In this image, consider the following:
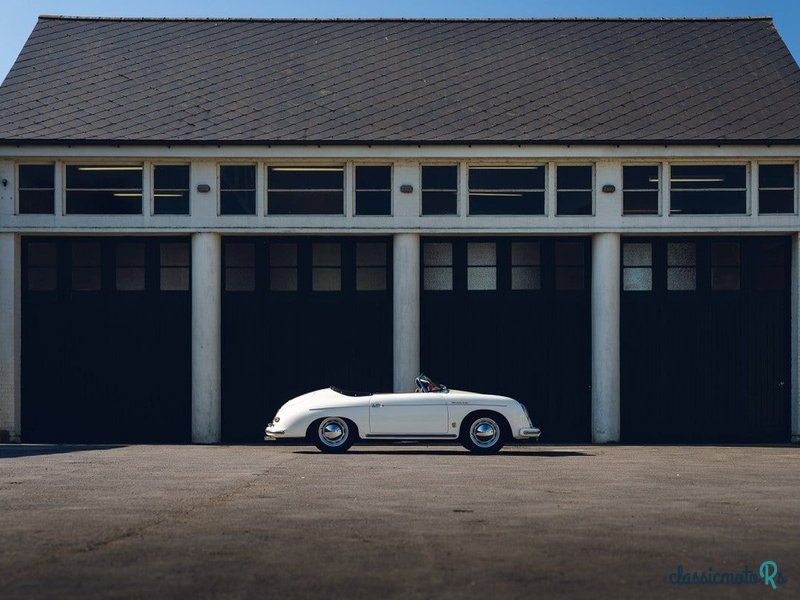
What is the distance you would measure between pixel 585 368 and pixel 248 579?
2025cm

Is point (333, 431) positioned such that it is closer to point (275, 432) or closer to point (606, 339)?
point (275, 432)

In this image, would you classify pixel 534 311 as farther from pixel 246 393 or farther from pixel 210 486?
pixel 210 486

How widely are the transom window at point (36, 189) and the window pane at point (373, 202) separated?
6.60m

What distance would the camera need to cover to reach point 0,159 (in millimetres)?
26375

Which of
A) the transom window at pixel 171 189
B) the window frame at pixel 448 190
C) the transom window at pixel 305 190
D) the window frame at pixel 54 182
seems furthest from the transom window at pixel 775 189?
the window frame at pixel 54 182

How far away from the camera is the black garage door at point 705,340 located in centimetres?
2670

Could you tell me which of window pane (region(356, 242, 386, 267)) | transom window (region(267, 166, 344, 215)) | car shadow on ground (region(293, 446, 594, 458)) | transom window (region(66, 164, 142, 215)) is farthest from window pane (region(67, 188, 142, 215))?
car shadow on ground (region(293, 446, 594, 458))

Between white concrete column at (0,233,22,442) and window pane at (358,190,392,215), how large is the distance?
7.43 m

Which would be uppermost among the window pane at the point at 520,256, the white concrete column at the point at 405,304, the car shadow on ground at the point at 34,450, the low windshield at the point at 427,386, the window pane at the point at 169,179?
the window pane at the point at 169,179

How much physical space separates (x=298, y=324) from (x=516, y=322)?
4.78 meters

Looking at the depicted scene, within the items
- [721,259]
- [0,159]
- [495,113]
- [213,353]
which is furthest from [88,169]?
[721,259]

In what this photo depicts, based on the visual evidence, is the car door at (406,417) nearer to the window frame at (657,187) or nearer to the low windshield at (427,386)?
the low windshield at (427,386)

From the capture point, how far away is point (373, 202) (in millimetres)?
26578

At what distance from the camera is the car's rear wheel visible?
19.9m
